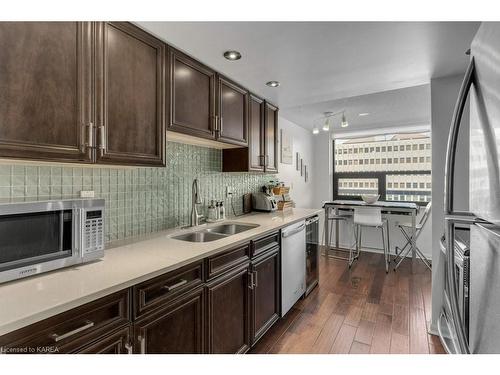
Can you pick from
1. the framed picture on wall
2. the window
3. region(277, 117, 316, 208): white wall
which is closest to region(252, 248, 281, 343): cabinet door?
region(277, 117, 316, 208): white wall

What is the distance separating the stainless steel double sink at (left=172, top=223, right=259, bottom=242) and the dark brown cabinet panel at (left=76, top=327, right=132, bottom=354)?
2.66ft

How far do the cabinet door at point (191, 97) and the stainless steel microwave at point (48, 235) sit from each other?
73cm

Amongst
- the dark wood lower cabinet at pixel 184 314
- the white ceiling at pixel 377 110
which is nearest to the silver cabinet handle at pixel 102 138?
the dark wood lower cabinet at pixel 184 314

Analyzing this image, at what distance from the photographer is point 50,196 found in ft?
4.38

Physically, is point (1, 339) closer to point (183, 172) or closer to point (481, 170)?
point (481, 170)

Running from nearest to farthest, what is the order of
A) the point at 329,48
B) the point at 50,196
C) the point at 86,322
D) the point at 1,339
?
the point at 1,339 → the point at 86,322 → the point at 50,196 → the point at 329,48

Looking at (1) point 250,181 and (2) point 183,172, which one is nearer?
(2) point 183,172

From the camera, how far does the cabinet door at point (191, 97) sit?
5.41 ft

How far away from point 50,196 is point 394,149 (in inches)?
190

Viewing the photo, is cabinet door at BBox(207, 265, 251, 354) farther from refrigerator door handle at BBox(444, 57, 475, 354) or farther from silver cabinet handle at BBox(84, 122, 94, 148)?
refrigerator door handle at BBox(444, 57, 475, 354)

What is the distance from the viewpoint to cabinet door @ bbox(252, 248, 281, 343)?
1.88 meters

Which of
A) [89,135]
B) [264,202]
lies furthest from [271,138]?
[89,135]

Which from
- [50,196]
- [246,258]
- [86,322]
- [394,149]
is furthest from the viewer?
[394,149]
